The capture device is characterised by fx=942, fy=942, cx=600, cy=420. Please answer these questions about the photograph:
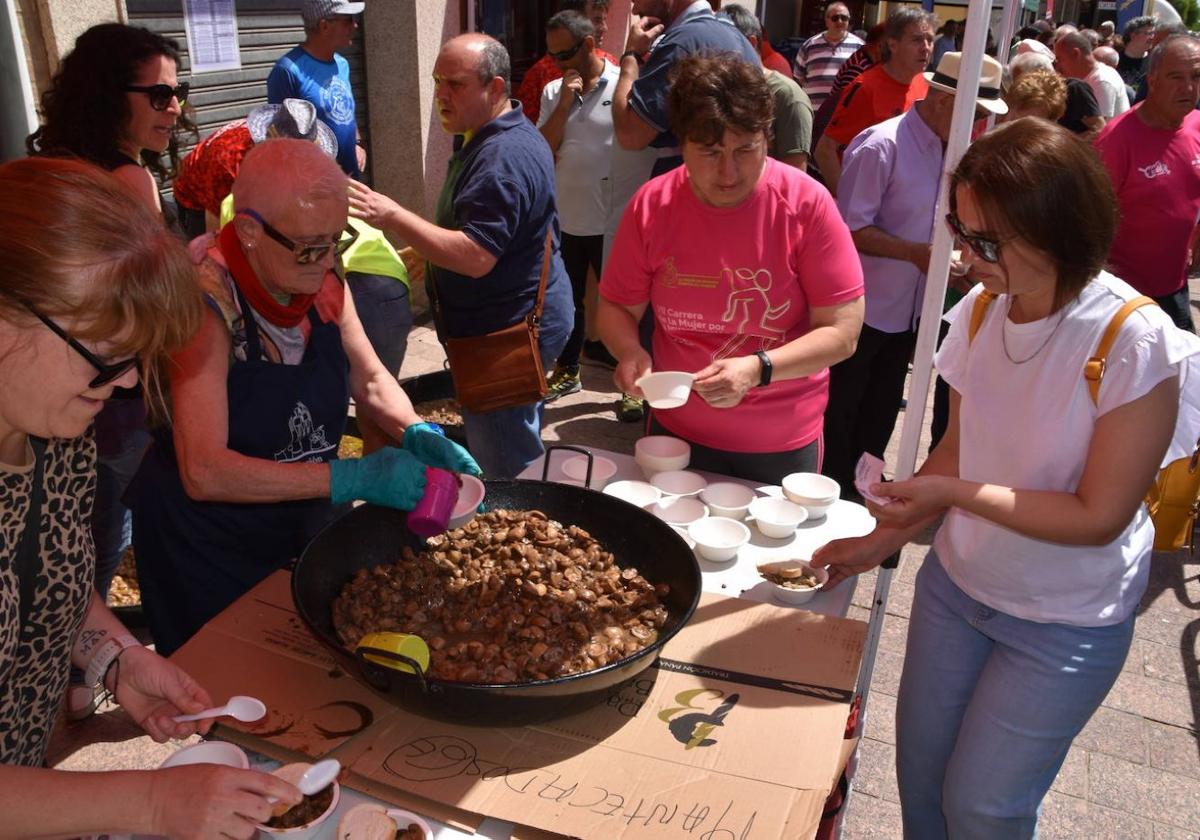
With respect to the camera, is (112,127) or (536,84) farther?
(536,84)

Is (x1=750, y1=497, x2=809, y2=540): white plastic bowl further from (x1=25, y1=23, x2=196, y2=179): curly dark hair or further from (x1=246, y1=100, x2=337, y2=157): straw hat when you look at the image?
(x1=25, y1=23, x2=196, y2=179): curly dark hair

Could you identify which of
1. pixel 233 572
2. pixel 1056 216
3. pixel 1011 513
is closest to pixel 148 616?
pixel 233 572

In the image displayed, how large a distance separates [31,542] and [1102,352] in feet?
5.91

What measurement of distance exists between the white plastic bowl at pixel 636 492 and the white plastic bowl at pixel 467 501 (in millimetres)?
478

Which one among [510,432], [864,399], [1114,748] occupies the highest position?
[510,432]

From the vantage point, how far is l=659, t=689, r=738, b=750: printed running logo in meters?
1.55

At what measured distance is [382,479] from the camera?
1.86m

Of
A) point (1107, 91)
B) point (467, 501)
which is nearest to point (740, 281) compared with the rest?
point (467, 501)

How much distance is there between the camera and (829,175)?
5.69 meters

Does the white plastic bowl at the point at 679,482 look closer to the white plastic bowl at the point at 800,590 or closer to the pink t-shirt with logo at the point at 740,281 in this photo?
the pink t-shirt with logo at the point at 740,281

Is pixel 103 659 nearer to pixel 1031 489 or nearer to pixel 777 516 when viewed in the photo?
pixel 777 516

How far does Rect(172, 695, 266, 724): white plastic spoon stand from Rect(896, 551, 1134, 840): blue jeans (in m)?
1.33

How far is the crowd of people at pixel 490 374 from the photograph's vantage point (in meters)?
1.27

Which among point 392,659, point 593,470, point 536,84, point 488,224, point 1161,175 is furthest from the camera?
point 536,84
